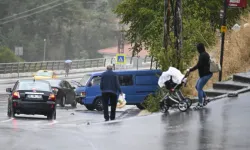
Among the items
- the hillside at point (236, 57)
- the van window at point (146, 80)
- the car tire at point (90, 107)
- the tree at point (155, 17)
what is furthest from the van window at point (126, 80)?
the hillside at point (236, 57)

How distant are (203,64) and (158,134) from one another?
4.37 meters

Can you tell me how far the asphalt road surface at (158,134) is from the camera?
1268 centimetres

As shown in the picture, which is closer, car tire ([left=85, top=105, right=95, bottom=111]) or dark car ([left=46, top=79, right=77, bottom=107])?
car tire ([left=85, top=105, right=95, bottom=111])

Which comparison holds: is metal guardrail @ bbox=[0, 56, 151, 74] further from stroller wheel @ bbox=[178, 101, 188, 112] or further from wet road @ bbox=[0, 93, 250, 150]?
wet road @ bbox=[0, 93, 250, 150]

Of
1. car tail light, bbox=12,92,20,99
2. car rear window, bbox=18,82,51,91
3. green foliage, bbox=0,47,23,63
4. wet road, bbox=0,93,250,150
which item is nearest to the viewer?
wet road, bbox=0,93,250,150

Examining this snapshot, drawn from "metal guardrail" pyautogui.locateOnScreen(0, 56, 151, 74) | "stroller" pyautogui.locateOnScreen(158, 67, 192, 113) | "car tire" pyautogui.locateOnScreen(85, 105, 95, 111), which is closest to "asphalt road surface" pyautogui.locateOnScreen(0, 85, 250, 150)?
"stroller" pyautogui.locateOnScreen(158, 67, 192, 113)

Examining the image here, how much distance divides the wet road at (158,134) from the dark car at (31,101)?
7.46 metres

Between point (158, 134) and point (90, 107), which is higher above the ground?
point (158, 134)

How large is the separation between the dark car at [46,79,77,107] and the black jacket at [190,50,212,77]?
18623 mm

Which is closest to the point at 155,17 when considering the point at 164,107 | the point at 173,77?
the point at 173,77

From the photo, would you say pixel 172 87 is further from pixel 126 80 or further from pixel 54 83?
pixel 54 83


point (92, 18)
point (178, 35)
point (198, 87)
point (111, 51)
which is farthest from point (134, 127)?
point (92, 18)

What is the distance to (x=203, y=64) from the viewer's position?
18.3m

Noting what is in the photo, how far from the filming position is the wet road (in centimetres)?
1268
